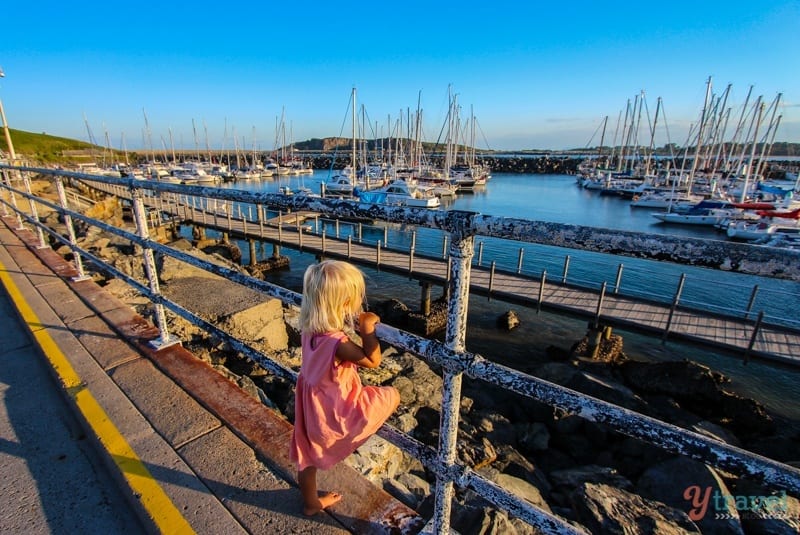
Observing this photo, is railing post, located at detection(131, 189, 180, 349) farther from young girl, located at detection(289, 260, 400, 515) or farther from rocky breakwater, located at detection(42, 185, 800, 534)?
young girl, located at detection(289, 260, 400, 515)

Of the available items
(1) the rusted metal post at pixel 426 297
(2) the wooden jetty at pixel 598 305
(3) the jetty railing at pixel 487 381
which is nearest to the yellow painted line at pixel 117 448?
(3) the jetty railing at pixel 487 381

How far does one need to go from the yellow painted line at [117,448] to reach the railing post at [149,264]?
60cm

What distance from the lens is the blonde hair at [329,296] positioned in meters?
1.61

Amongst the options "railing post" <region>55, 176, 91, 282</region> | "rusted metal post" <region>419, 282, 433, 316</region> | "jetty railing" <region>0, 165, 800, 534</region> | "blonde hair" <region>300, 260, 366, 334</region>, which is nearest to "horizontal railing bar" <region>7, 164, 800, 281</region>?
"jetty railing" <region>0, 165, 800, 534</region>

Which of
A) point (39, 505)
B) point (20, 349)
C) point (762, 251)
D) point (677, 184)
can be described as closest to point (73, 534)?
point (39, 505)

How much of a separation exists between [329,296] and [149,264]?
2.17m

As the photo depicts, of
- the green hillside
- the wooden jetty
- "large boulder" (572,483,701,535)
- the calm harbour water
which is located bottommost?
the calm harbour water

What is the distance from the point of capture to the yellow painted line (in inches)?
74.2

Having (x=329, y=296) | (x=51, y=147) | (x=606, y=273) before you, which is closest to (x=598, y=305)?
(x=606, y=273)

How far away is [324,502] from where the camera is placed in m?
1.94

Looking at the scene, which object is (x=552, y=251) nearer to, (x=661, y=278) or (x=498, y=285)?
(x=661, y=278)

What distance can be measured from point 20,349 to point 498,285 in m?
11.4

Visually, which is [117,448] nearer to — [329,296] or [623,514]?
[329,296]

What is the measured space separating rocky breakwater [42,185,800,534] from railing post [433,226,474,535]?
40.7 inches
